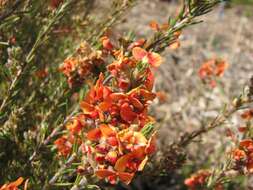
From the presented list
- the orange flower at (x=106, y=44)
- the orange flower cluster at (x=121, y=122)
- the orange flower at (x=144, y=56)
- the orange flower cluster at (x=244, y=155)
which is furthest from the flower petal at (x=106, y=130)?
the orange flower cluster at (x=244, y=155)

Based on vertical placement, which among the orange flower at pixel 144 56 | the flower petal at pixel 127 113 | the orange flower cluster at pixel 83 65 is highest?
the orange flower at pixel 144 56

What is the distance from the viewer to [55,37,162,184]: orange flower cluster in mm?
1415

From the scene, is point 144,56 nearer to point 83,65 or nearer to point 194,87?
point 83,65

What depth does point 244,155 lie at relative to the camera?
7.35 feet

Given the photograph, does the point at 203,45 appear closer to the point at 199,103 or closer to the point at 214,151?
the point at 199,103

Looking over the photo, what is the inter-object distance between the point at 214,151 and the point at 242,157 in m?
3.37

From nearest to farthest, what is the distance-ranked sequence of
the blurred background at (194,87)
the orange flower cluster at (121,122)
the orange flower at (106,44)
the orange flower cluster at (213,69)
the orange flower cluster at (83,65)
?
the orange flower cluster at (121,122) < the orange flower at (106,44) < the orange flower cluster at (83,65) < the orange flower cluster at (213,69) < the blurred background at (194,87)

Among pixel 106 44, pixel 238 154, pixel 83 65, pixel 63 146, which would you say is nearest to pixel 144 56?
pixel 106 44

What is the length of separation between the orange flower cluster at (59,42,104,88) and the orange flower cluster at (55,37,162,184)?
1.55ft

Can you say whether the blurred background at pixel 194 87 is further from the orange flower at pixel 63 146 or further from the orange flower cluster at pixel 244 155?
the orange flower at pixel 63 146

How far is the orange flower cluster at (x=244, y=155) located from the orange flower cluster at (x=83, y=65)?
71 centimetres

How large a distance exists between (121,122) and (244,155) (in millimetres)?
922

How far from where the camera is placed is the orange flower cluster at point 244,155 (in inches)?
87.0

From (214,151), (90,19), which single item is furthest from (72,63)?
(214,151)
